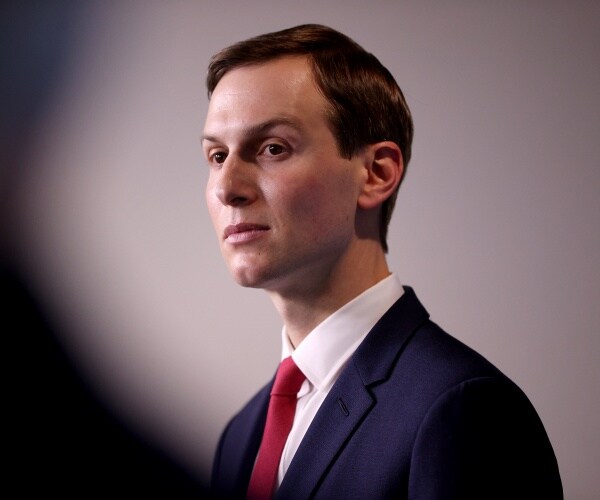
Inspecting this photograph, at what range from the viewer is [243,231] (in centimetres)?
117

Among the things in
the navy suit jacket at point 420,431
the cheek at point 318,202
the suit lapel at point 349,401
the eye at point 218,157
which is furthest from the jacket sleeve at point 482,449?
the eye at point 218,157

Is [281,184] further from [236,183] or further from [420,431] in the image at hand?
[420,431]

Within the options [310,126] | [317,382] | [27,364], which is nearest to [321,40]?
[310,126]

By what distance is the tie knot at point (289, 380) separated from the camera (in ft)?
4.12

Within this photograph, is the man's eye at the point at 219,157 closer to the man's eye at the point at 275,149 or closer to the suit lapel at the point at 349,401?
the man's eye at the point at 275,149

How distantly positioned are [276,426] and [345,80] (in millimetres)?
642

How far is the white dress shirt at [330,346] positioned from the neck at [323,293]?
18 millimetres

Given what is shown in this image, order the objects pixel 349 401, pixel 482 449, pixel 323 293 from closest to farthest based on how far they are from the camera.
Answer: pixel 482 449 < pixel 349 401 < pixel 323 293

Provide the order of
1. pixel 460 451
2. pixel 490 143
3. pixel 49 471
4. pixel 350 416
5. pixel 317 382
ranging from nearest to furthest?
pixel 49 471 < pixel 460 451 < pixel 350 416 < pixel 317 382 < pixel 490 143

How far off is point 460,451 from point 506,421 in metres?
0.10

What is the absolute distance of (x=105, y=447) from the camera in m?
0.26

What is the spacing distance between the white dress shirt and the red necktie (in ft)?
0.06

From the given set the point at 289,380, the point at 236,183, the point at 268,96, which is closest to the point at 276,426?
the point at 289,380

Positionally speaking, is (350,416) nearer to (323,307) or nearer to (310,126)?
(323,307)
